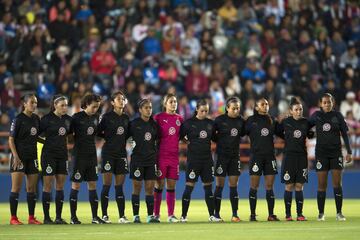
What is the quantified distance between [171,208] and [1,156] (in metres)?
8.80

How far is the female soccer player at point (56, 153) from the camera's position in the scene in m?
18.0

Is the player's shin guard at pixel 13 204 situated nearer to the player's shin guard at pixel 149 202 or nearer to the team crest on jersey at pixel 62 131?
the team crest on jersey at pixel 62 131

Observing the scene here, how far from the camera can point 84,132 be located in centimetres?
1822

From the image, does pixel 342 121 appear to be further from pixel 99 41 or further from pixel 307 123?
pixel 99 41

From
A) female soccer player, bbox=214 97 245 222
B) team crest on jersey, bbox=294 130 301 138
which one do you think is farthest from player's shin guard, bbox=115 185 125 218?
team crest on jersey, bbox=294 130 301 138

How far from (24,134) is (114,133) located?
152 centimetres

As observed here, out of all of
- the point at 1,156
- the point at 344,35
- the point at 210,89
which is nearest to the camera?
the point at 1,156

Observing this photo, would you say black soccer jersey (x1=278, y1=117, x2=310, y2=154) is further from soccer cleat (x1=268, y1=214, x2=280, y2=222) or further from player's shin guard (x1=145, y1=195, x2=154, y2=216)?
player's shin guard (x1=145, y1=195, x2=154, y2=216)

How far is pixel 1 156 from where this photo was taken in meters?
26.2

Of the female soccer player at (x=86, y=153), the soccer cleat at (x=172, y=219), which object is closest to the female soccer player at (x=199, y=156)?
the soccer cleat at (x=172, y=219)

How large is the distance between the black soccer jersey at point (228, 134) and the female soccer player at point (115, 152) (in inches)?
64.0

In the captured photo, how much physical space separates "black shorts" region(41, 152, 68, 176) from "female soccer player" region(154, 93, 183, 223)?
164 centimetres

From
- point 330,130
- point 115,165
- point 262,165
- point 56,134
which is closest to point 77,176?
point 115,165

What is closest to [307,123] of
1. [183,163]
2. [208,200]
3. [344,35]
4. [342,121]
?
[342,121]
